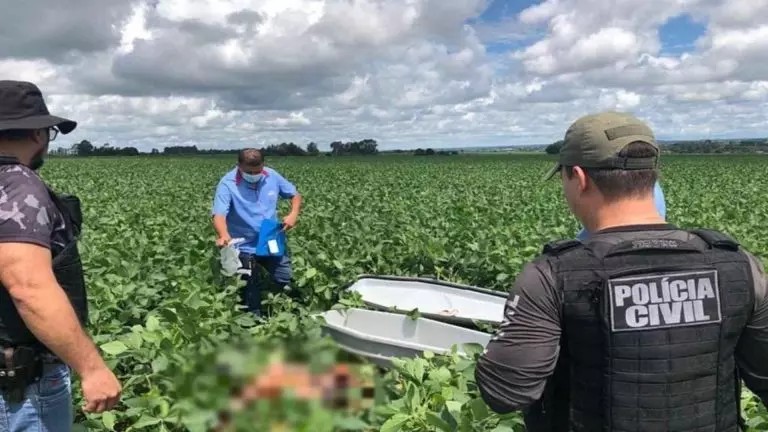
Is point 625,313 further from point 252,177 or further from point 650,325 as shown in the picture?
point 252,177

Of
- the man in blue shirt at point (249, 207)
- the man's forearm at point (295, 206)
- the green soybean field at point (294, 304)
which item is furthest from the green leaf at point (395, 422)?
the man's forearm at point (295, 206)

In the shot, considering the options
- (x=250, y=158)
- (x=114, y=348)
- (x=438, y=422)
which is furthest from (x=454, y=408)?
(x=250, y=158)

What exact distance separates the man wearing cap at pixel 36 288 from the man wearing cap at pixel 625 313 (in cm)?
130

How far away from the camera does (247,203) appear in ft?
20.5

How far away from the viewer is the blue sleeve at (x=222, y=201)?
6.07m

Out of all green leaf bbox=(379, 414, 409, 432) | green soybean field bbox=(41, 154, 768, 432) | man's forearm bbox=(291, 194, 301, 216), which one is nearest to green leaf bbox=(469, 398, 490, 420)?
green soybean field bbox=(41, 154, 768, 432)

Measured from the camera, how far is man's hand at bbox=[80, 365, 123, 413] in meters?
2.18

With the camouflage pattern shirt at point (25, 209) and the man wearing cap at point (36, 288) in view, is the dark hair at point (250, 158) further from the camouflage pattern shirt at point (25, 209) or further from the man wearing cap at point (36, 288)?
the camouflage pattern shirt at point (25, 209)

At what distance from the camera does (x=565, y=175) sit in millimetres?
1828

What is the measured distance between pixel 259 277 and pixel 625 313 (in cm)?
529

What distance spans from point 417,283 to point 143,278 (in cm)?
265

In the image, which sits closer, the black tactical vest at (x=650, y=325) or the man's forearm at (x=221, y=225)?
the black tactical vest at (x=650, y=325)

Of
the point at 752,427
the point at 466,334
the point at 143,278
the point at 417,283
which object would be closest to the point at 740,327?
the point at 752,427

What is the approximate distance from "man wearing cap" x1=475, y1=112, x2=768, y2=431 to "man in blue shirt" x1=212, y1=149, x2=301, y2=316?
4.66 m
